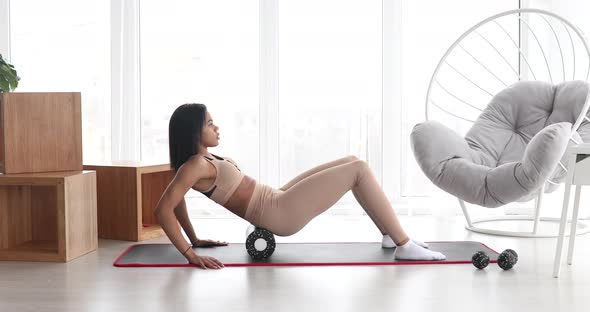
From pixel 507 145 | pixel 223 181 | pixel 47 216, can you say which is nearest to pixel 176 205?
pixel 223 181

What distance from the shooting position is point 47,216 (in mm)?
3387

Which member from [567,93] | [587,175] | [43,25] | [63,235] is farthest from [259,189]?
[43,25]

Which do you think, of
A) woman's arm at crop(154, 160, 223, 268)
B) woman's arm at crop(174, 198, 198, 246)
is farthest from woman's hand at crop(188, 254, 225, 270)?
woman's arm at crop(174, 198, 198, 246)

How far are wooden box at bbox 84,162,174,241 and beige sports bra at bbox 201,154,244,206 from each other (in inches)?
25.2

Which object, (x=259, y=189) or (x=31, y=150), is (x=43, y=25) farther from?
(x=259, y=189)

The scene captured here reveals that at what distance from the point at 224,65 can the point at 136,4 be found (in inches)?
29.4

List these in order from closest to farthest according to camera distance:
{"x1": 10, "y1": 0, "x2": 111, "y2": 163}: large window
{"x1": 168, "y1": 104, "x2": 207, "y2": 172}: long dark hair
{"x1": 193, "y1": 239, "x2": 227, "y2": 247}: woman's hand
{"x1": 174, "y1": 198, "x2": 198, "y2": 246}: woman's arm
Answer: {"x1": 168, "y1": 104, "x2": 207, "y2": 172}: long dark hair < {"x1": 174, "y1": 198, "x2": 198, "y2": 246}: woman's arm < {"x1": 193, "y1": 239, "x2": 227, "y2": 247}: woman's hand < {"x1": 10, "y1": 0, "x2": 111, "y2": 163}: large window

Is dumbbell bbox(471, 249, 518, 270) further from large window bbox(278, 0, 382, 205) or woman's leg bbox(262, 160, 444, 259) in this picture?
large window bbox(278, 0, 382, 205)

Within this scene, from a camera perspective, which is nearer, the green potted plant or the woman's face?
the woman's face

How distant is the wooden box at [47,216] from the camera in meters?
2.96

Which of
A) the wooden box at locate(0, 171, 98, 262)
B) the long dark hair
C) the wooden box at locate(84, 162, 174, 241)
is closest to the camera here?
the long dark hair

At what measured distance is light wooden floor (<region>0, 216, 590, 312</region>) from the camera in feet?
7.34

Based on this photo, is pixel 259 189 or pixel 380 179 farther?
pixel 380 179

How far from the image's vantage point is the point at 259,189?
2955 mm
